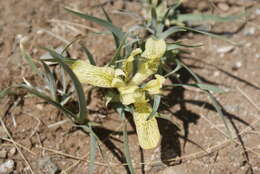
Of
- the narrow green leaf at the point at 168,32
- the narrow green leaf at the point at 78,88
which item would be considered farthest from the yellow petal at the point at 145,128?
the narrow green leaf at the point at 168,32

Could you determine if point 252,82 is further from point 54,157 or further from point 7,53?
point 7,53

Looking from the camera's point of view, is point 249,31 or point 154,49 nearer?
point 154,49

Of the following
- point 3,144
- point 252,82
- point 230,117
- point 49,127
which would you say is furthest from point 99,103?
point 252,82

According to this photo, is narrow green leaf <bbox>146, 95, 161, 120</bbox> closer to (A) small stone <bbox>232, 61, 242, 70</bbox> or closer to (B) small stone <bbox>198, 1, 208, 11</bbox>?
(A) small stone <bbox>232, 61, 242, 70</bbox>

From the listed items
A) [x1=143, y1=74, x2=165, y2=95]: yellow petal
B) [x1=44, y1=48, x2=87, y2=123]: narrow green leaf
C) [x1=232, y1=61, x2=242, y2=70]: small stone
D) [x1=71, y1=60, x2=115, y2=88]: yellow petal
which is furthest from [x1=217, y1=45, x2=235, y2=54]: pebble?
[x1=44, y1=48, x2=87, y2=123]: narrow green leaf

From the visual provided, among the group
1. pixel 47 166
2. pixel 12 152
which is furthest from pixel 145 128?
pixel 12 152

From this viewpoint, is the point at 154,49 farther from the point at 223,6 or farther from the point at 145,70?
the point at 223,6

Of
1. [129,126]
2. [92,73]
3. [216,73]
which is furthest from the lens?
Answer: [216,73]

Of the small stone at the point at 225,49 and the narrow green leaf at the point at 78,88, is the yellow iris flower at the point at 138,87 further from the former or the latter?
the small stone at the point at 225,49
